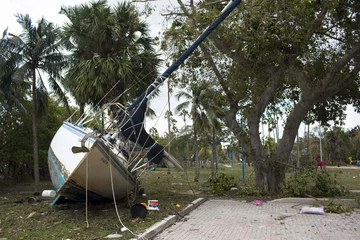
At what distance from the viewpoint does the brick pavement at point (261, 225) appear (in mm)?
7516

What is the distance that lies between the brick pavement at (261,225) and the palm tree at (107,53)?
225 inches

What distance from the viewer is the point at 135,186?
36.6 ft

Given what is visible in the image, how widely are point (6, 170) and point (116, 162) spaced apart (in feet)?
56.7

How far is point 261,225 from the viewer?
866cm

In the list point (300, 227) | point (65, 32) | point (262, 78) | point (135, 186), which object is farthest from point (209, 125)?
point (300, 227)

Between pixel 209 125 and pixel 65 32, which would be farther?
pixel 209 125

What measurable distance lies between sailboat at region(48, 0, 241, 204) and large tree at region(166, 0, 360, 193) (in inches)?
111

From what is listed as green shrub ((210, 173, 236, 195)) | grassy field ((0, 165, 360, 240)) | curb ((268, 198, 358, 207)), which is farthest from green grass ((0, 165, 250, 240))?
curb ((268, 198, 358, 207))

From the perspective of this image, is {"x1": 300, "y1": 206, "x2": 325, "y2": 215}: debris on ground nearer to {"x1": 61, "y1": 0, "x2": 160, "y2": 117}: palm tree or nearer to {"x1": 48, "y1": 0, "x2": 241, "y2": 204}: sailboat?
{"x1": 48, "y1": 0, "x2": 241, "y2": 204}: sailboat

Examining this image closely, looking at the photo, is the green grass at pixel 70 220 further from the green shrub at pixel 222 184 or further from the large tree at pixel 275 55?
the large tree at pixel 275 55

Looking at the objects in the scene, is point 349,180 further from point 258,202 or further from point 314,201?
point 258,202

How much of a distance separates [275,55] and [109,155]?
6.59m

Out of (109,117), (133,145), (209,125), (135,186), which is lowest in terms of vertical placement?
(135,186)

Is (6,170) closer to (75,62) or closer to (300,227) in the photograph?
(75,62)
